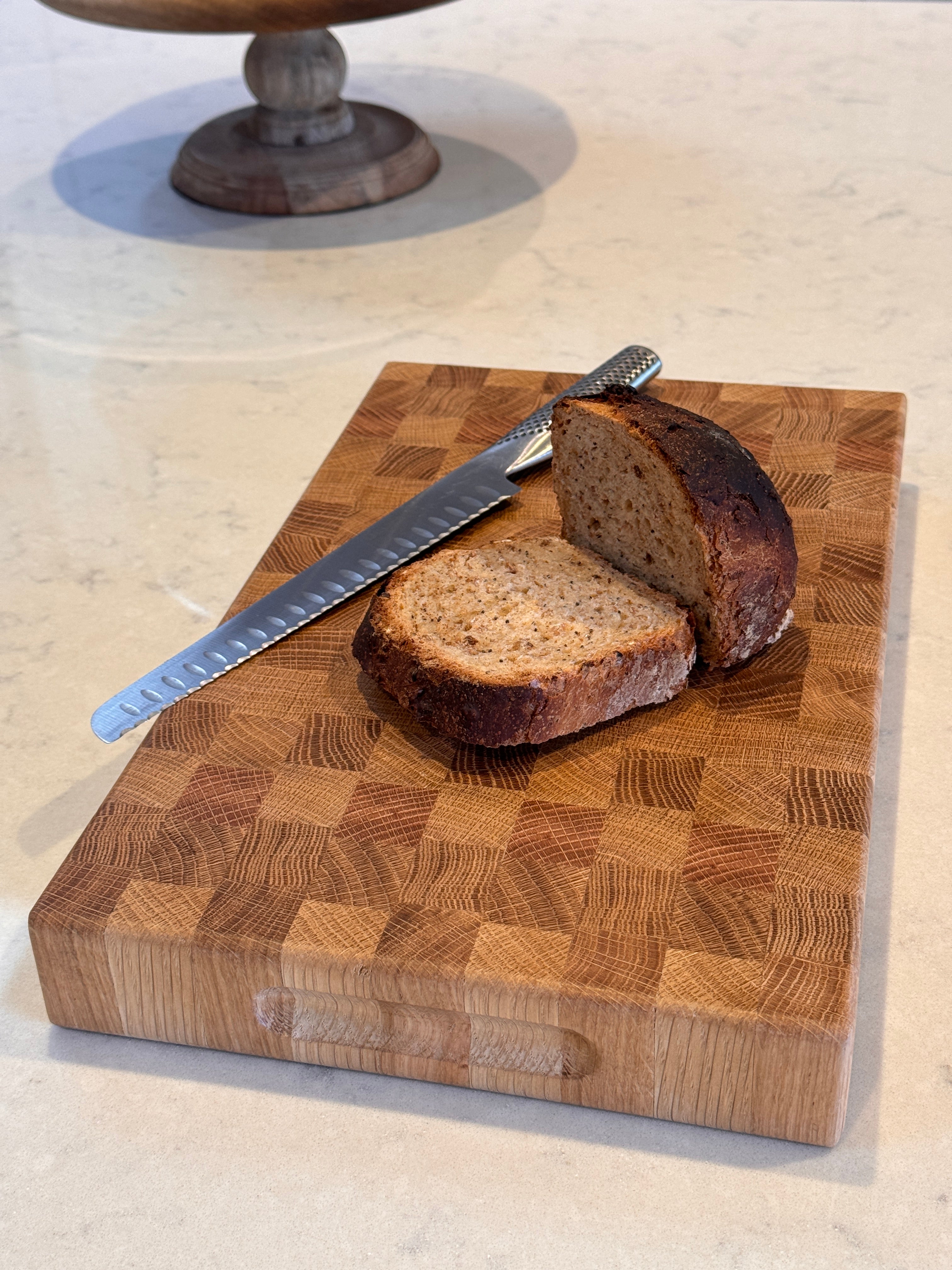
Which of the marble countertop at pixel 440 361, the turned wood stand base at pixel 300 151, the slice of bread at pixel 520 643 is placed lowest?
the marble countertop at pixel 440 361

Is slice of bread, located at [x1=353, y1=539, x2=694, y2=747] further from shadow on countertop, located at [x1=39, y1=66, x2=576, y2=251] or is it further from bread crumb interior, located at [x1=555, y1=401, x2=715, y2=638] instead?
shadow on countertop, located at [x1=39, y1=66, x2=576, y2=251]

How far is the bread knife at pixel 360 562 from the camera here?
1302 mm

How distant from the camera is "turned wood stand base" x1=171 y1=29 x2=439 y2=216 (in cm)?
281

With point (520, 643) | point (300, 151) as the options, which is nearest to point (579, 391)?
point (520, 643)

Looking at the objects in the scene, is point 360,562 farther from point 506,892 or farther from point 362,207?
point 362,207

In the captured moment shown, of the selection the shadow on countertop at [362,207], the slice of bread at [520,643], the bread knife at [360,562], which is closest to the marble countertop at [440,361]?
the shadow on countertop at [362,207]

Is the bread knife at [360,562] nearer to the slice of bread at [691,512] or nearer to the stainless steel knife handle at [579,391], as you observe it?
the stainless steel knife handle at [579,391]

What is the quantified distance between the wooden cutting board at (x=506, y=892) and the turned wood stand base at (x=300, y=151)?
1740mm

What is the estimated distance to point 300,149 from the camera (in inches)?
114

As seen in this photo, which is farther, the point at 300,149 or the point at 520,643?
the point at 300,149

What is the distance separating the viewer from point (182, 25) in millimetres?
2379

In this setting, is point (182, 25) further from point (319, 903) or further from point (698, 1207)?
point (698, 1207)

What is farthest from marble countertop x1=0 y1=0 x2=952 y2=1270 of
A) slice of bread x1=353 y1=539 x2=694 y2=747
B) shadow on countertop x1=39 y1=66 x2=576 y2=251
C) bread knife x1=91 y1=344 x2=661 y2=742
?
slice of bread x1=353 y1=539 x2=694 y2=747

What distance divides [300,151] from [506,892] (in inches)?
86.3
